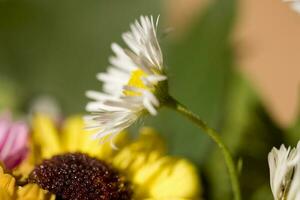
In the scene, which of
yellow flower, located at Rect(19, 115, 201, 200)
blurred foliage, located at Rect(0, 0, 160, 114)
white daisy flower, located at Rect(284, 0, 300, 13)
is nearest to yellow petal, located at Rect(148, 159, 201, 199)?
yellow flower, located at Rect(19, 115, 201, 200)

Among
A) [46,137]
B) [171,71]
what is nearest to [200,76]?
[171,71]

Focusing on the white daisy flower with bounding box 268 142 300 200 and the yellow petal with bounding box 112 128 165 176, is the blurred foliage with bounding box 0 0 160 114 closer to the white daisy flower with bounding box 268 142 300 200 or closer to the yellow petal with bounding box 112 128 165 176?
the yellow petal with bounding box 112 128 165 176

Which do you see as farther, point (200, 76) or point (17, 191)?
point (200, 76)

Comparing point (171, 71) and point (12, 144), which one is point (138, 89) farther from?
point (171, 71)

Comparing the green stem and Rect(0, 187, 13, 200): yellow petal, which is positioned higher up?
the green stem

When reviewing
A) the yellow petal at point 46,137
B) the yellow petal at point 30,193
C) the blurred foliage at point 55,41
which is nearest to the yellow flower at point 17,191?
the yellow petal at point 30,193
